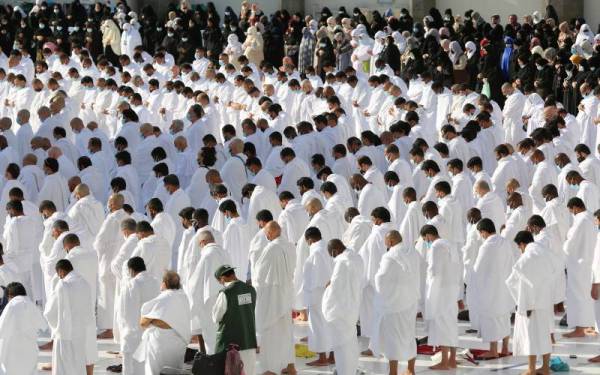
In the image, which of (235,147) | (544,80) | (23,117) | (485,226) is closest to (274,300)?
(485,226)

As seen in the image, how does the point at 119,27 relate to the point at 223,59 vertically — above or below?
above

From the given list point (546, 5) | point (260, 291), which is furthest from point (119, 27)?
point (260, 291)

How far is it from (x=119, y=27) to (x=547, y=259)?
68.0 ft

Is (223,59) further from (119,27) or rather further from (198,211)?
(198,211)

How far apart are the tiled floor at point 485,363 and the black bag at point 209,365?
8.00 feet

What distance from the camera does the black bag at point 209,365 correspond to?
14.3 meters

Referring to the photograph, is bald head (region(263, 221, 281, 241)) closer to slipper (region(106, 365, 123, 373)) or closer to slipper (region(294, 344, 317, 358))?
slipper (region(294, 344, 317, 358))

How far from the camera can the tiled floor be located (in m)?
16.6

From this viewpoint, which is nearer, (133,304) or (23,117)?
(133,304)

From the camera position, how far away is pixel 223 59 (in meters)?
29.6

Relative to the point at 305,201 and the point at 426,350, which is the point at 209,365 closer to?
the point at 426,350

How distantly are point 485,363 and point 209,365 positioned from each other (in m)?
4.08

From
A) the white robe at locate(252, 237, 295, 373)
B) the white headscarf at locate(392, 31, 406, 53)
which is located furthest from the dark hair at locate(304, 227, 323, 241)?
the white headscarf at locate(392, 31, 406, 53)

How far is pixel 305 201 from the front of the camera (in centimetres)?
1898
